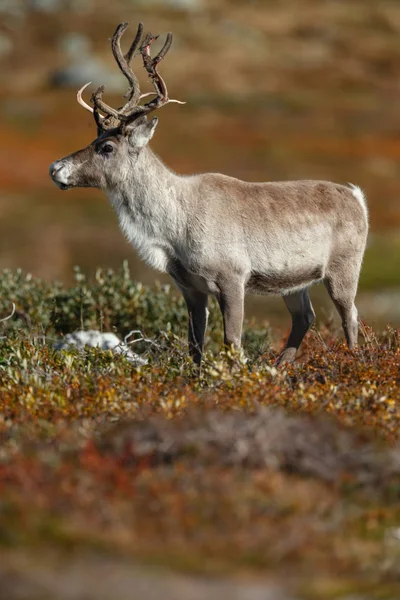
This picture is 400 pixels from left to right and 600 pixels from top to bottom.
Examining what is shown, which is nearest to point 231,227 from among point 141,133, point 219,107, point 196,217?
point 196,217

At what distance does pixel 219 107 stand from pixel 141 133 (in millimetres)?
57142

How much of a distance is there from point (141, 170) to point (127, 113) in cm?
53

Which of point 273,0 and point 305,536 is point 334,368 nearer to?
point 305,536

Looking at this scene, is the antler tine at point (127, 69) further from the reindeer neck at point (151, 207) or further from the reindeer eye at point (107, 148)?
the reindeer neck at point (151, 207)

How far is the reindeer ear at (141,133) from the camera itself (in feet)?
30.0

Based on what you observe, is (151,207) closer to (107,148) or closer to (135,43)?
(107,148)

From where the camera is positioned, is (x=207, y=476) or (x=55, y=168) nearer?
(x=207, y=476)

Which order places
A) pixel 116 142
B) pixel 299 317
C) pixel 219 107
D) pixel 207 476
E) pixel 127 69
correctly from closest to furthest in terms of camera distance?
pixel 207 476, pixel 127 69, pixel 116 142, pixel 299 317, pixel 219 107

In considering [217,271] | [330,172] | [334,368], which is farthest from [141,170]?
[330,172]

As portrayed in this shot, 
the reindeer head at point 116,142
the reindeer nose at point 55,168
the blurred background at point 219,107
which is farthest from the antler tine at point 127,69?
the blurred background at point 219,107

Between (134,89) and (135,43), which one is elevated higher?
(135,43)

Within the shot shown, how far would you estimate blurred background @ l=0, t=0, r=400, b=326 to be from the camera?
104ft

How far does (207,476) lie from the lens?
192 inches

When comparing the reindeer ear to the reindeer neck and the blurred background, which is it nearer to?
the reindeer neck
